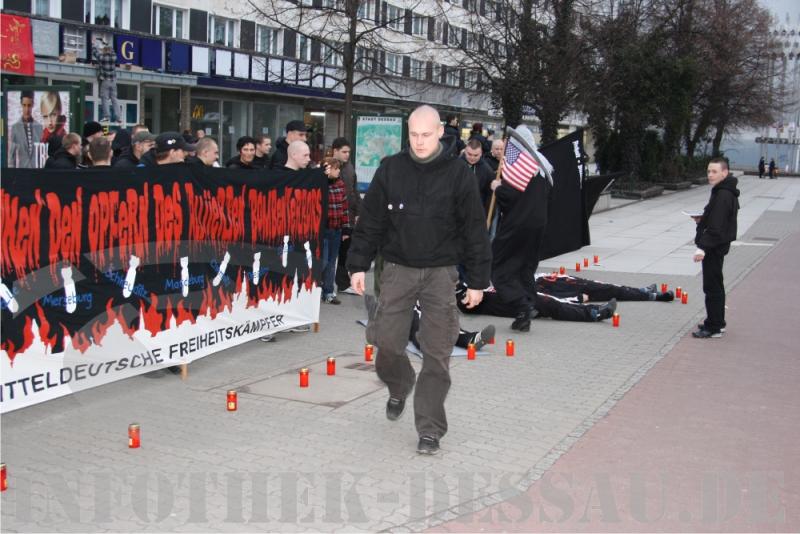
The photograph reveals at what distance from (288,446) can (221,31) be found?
3436 centimetres

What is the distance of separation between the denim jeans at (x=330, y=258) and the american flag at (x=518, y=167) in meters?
2.24

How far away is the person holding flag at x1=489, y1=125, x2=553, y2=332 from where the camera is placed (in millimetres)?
10164

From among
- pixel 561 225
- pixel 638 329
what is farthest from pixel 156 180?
pixel 561 225

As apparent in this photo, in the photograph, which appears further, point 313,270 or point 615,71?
point 615,71

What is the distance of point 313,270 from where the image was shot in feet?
32.4

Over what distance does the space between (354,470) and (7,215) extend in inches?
110

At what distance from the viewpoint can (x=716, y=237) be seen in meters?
9.99

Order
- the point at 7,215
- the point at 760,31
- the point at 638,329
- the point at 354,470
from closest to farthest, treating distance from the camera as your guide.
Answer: the point at 354,470
the point at 7,215
the point at 638,329
the point at 760,31

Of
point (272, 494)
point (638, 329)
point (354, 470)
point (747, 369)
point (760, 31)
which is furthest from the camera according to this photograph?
point (760, 31)

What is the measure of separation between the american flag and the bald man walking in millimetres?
4241

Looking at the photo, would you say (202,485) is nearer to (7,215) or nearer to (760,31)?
(7,215)

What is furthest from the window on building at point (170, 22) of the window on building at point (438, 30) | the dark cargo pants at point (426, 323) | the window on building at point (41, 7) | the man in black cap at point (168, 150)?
the dark cargo pants at point (426, 323)

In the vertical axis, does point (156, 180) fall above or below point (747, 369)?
above

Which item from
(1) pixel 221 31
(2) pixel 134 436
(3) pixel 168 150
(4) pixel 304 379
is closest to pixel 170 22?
(1) pixel 221 31
